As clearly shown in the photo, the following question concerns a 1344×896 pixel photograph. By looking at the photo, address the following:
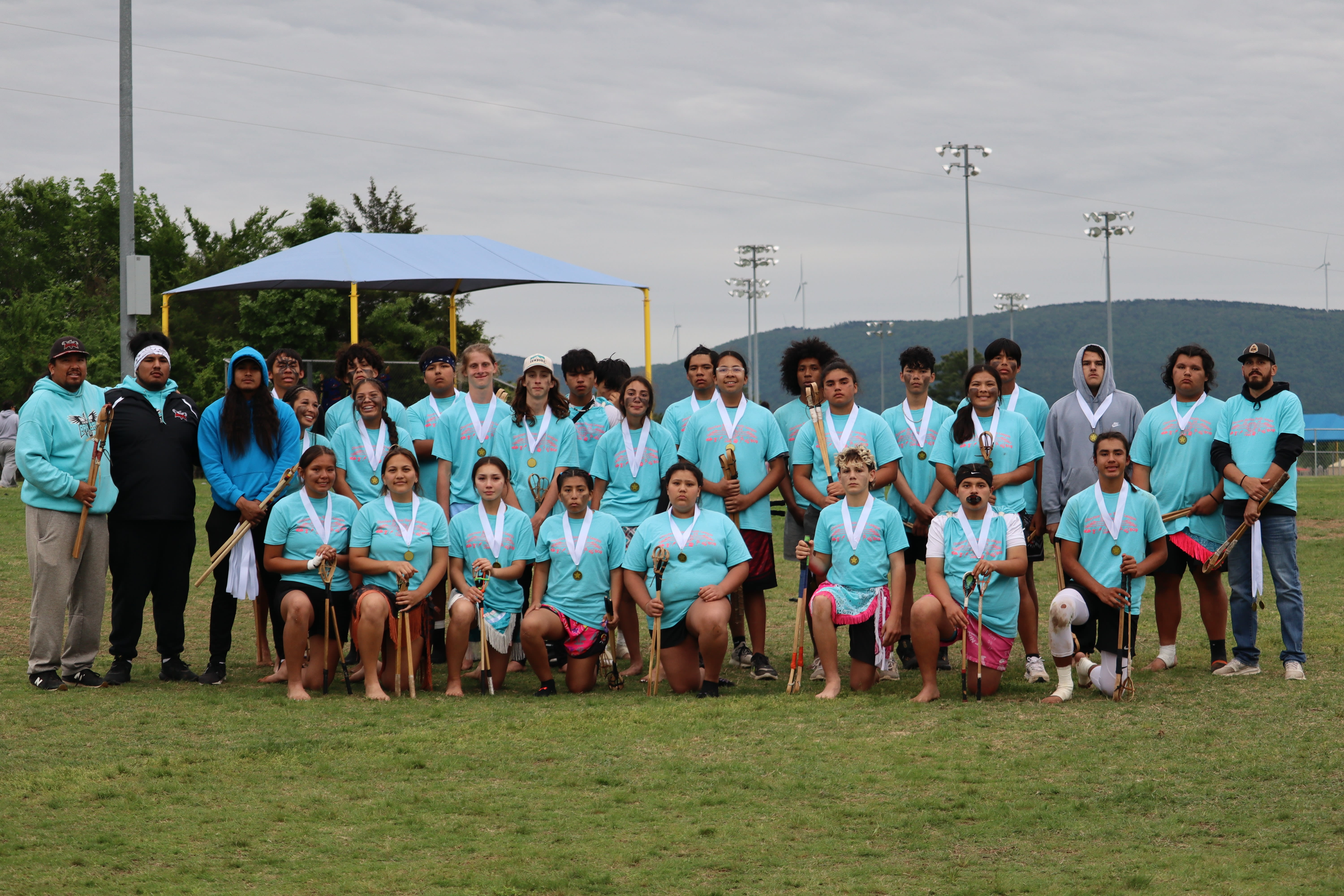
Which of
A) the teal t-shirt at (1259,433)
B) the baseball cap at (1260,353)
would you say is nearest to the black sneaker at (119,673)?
the teal t-shirt at (1259,433)

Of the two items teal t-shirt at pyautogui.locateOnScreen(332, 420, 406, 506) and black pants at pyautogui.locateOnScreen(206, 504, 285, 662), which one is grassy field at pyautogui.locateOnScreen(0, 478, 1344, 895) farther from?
teal t-shirt at pyautogui.locateOnScreen(332, 420, 406, 506)

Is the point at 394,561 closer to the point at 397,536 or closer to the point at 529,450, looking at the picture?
the point at 397,536

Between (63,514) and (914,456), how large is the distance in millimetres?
4767

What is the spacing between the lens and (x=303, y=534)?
23.2ft

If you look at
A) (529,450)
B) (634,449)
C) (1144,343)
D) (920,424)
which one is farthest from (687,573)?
(1144,343)

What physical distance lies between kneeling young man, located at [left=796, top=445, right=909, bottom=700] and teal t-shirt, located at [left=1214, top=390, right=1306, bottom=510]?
1922 millimetres

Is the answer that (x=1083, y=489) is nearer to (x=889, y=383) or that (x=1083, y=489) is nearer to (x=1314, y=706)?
(x=1314, y=706)

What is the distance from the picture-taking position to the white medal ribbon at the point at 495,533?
23.6 ft

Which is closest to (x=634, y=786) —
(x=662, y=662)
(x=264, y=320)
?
(x=662, y=662)

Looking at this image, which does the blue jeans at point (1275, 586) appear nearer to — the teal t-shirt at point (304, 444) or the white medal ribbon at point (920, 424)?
the white medal ribbon at point (920, 424)

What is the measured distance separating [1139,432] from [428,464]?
166 inches

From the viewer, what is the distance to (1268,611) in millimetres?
10258

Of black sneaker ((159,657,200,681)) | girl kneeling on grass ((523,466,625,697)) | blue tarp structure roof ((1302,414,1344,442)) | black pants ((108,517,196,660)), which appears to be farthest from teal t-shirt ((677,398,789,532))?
blue tarp structure roof ((1302,414,1344,442))

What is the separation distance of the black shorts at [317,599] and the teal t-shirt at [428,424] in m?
0.99
